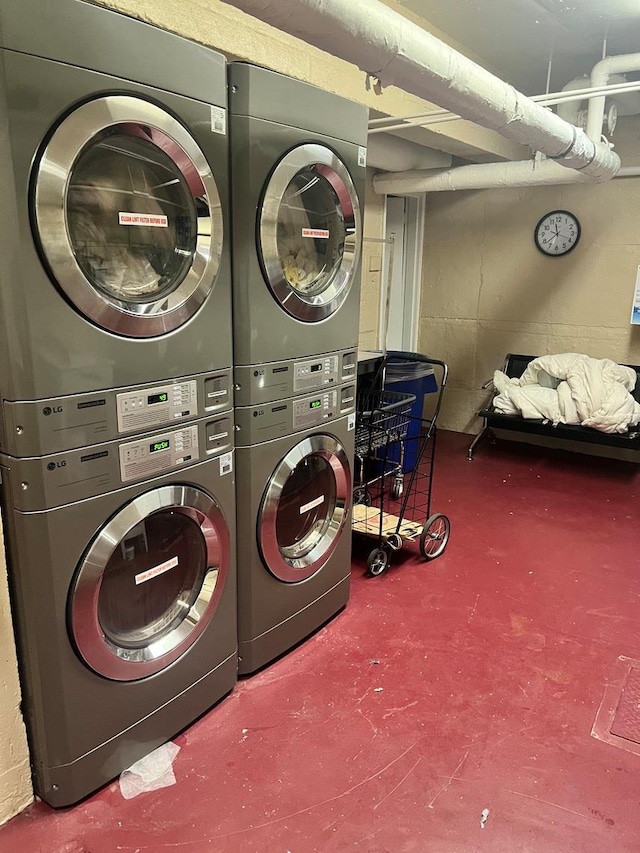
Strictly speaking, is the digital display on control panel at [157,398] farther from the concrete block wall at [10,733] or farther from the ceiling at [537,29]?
the ceiling at [537,29]

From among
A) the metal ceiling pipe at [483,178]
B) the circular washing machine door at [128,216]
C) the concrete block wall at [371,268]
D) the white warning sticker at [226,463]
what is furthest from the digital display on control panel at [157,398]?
the metal ceiling pipe at [483,178]

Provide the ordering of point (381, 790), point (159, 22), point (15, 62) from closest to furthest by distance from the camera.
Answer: point (15, 62) < point (381, 790) < point (159, 22)

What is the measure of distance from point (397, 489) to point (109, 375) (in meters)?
2.64

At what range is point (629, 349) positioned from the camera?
15.6ft

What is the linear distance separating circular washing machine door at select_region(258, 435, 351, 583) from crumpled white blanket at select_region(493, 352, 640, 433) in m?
2.53

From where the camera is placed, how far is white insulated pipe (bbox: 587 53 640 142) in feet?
11.0

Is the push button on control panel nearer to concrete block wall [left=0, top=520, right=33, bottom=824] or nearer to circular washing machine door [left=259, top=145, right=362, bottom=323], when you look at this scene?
circular washing machine door [left=259, top=145, right=362, bottom=323]

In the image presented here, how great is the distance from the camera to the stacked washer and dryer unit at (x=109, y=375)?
53.1 inches

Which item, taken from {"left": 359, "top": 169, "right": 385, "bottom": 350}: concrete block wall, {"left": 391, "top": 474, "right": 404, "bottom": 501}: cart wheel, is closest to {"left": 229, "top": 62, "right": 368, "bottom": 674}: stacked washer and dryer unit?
{"left": 391, "top": 474, "right": 404, "bottom": 501}: cart wheel

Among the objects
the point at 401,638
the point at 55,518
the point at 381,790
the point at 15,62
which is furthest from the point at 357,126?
the point at 381,790

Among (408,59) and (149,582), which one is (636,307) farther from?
(149,582)

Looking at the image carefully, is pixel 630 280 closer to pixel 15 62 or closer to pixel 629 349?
pixel 629 349

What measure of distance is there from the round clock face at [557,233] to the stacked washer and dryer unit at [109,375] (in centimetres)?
391

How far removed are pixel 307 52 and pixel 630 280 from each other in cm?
325
